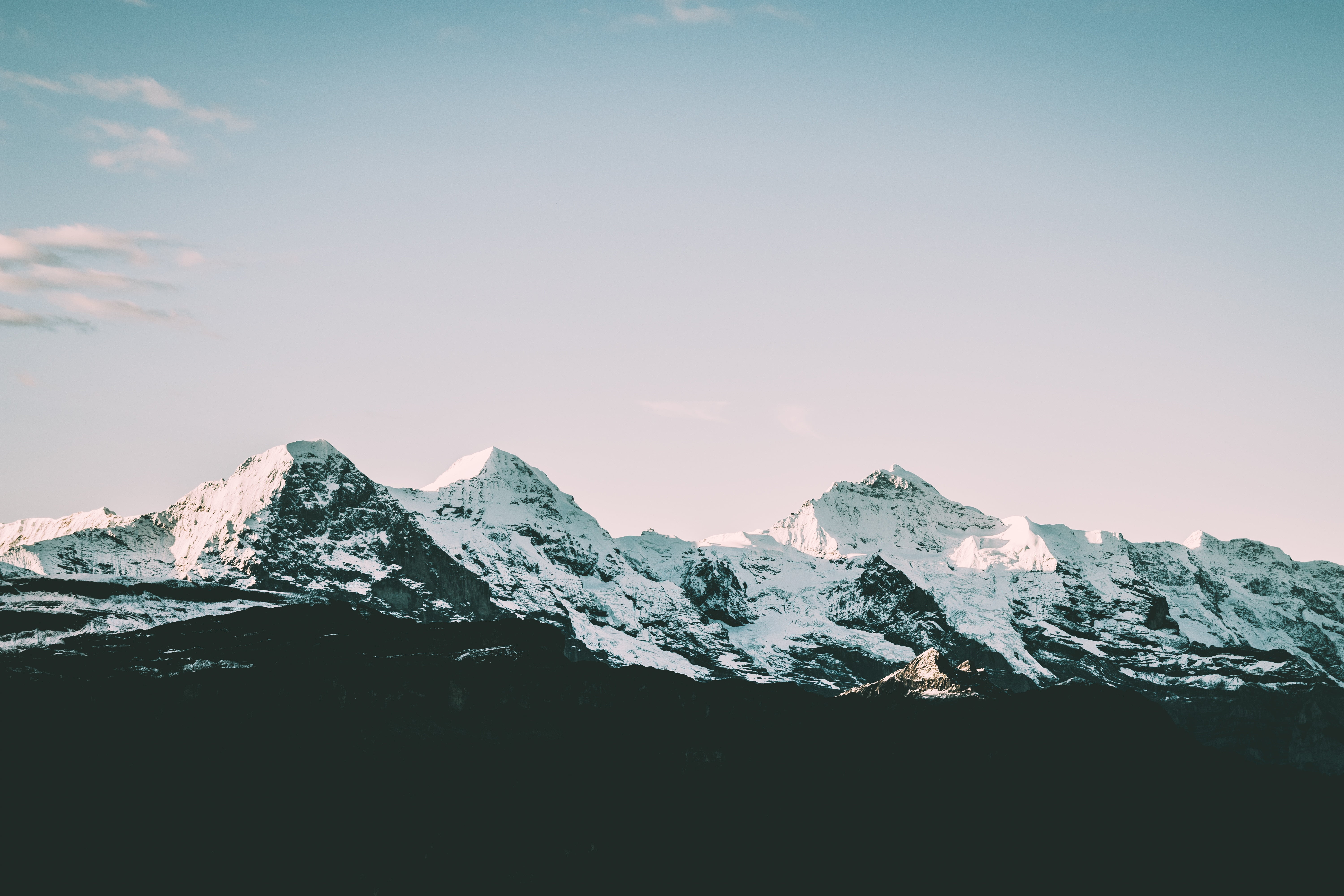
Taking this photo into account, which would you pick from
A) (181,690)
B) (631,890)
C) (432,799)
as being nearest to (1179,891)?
(631,890)

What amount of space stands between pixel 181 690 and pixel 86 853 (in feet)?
140

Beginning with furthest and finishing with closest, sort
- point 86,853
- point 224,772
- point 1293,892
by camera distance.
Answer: point 224,772 < point 1293,892 < point 86,853

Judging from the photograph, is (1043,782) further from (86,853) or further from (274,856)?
(86,853)

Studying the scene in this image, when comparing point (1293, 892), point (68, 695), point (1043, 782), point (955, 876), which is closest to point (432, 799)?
point (68, 695)

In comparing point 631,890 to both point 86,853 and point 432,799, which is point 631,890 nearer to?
point 432,799

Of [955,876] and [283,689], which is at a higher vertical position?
[283,689]

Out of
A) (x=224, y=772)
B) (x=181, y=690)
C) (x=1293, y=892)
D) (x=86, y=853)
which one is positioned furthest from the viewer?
(x=181, y=690)

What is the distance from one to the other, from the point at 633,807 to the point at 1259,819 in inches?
3293

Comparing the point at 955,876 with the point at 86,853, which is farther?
the point at 955,876

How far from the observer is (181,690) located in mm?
198250

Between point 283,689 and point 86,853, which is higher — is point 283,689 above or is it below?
above

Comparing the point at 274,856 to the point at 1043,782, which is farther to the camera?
the point at 1043,782

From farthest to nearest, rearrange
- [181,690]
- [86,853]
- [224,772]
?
1. [181,690]
2. [224,772]
3. [86,853]

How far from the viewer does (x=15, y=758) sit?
17025cm
